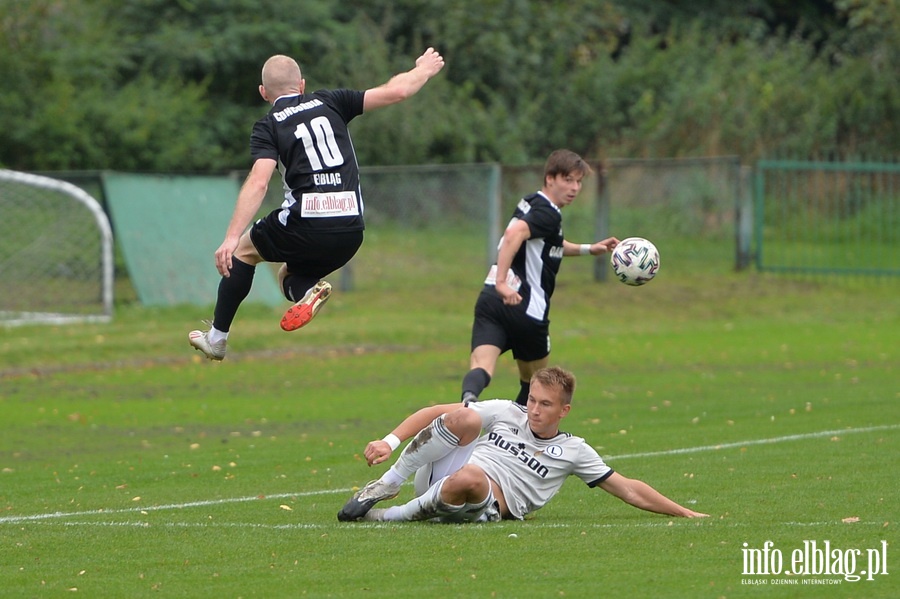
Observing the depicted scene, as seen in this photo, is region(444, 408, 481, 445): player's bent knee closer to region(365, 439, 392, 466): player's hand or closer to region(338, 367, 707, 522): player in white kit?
region(338, 367, 707, 522): player in white kit

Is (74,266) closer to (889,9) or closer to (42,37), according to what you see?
(42,37)

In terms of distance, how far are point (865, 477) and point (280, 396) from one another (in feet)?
26.4

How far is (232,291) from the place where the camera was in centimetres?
902

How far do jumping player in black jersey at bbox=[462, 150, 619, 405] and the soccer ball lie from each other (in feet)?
1.00

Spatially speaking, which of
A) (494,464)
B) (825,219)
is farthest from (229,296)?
(825,219)

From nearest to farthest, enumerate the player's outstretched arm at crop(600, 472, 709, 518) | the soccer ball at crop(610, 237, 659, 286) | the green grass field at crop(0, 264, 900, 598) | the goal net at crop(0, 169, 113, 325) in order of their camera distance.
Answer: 1. the green grass field at crop(0, 264, 900, 598)
2. the player's outstretched arm at crop(600, 472, 709, 518)
3. the soccer ball at crop(610, 237, 659, 286)
4. the goal net at crop(0, 169, 113, 325)

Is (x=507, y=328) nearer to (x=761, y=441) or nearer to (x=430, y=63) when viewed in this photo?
(x=761, y=441)

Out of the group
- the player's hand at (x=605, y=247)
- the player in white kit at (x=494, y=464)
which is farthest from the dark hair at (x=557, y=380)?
the player's hand at (x=605, y=247)

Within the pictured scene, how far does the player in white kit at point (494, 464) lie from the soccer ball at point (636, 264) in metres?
2.52

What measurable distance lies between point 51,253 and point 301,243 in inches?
530

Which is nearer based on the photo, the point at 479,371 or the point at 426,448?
the point at 426,448

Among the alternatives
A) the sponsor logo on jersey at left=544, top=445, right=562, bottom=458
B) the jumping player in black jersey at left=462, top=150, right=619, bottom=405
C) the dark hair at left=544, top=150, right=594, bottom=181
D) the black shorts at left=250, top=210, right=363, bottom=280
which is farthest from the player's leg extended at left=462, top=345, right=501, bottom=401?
the sponsor logo on jersey at left=544, top=445, right=562, bottom=458

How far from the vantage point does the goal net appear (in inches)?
823

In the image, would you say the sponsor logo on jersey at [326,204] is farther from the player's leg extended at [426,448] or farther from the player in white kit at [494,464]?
the player's leg extended at [426,448]
